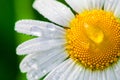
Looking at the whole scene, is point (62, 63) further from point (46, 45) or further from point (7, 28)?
point (7, 28)

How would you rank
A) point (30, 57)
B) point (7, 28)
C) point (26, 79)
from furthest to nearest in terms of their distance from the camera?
point (7, 28)
point (26, 79)
point (30, 57)

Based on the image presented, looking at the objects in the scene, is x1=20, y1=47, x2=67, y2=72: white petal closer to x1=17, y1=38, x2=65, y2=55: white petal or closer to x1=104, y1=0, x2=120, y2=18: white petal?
x1=17, y1=38, x2=65, y2=55: white petal

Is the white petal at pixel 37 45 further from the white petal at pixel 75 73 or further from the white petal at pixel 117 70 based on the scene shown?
the white petal at pixel 117 70


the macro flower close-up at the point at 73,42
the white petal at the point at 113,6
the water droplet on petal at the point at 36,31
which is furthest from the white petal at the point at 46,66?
the white petal at the point at 113,6

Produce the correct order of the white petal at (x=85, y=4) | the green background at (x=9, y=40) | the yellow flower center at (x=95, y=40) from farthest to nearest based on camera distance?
the green background at (x=9, y=40) → the white petal at (x=85, y=4) → the yellow flower center at (x=95, y=40)

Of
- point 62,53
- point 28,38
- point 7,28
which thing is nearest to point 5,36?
point 7,28

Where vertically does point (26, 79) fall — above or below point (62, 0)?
below
